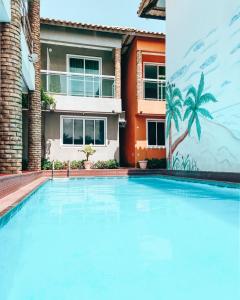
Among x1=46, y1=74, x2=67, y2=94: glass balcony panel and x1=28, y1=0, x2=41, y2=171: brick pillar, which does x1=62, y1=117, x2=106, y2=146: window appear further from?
x1=28, y1=0, x2=41, y2=171: brick pillar

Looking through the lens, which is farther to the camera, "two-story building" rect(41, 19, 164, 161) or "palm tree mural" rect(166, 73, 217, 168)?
"two-story building" rect(41, 19, 164, 161)

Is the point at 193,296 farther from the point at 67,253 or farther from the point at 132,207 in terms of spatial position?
the point at 132,207

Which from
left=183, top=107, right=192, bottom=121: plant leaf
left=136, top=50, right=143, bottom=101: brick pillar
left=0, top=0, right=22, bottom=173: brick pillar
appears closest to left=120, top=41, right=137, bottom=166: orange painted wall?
left=136, top=50, right=143, bottom=101: brick pillar

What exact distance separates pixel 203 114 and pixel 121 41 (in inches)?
324

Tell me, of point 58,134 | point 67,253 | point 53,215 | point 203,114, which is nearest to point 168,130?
point 203,114

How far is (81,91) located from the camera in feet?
54.8

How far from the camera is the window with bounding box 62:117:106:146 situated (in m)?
17.2

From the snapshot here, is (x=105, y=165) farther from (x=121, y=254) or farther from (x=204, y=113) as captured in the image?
(x=121, y=254)

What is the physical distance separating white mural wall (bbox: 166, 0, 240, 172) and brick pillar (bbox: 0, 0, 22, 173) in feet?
21.4

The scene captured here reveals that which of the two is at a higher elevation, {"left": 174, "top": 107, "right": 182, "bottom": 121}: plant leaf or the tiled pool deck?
{"left": 174, "top": 107, "right": 182, "bottom": 121}: plant leaf

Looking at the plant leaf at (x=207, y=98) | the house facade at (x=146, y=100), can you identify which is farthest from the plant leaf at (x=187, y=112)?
the house facade at (x=146, y=100)

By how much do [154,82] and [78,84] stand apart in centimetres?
445

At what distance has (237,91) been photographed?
9828 millimetres

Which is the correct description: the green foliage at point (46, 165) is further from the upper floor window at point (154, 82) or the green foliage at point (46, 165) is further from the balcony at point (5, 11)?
the balcony at point (5, 11)
